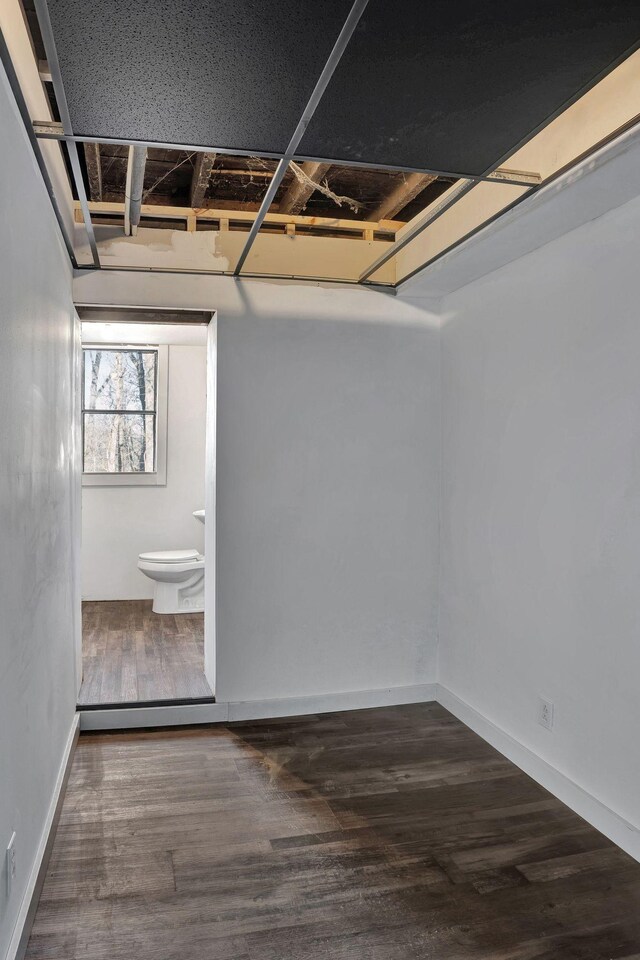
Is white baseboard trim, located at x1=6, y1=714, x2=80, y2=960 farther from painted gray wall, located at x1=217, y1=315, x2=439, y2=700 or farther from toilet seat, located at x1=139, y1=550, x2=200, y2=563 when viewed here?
toilet seat, located at x1=139, y1=550, x2=200, y2=563

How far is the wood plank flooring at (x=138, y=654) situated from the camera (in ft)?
12.5

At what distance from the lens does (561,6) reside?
1.62 m

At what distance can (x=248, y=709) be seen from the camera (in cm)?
376

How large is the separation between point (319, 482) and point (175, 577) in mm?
2245

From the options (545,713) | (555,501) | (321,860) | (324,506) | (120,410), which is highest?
(120,410)

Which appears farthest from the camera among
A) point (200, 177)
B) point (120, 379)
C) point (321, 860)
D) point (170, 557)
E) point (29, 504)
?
point (120, 379)

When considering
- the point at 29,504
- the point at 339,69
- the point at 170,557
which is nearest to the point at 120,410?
the point at 170,557

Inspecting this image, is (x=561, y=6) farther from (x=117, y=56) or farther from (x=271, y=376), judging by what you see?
(x=271, y=376)

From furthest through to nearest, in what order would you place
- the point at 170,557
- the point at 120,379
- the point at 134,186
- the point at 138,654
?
the point at 120,379
the point at 170,557
the point at 138,654
the point at 134,186

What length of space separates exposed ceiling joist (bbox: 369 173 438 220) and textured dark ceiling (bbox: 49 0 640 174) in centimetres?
85

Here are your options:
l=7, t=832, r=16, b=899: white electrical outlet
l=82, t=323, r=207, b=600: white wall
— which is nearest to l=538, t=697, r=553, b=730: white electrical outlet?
l=7, t=832, r=16, b=899: white electrical outlet

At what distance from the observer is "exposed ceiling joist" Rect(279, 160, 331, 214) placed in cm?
308

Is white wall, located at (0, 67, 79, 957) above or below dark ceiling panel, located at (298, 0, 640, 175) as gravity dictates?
below

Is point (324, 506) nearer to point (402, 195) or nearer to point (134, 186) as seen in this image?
point (402, 195)
